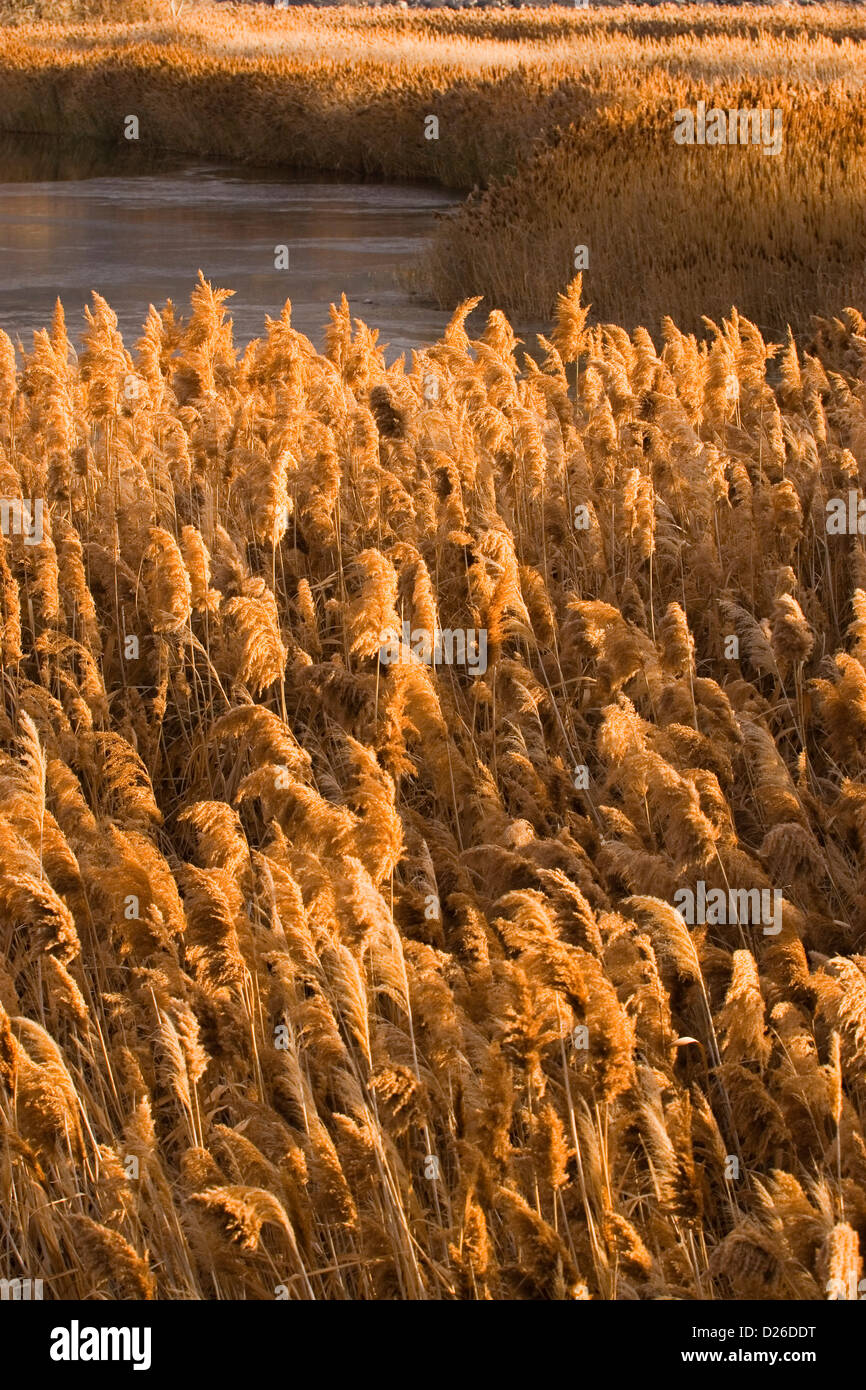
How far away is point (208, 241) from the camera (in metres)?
14.3

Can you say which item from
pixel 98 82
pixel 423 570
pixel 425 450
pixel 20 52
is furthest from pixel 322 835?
pixel 20 52

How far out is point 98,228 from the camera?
1490cm

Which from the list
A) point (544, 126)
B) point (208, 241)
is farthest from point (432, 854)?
point (544, 126)

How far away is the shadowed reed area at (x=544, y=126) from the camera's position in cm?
1024

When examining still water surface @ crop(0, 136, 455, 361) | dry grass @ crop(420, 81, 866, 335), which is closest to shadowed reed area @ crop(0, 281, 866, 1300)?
dry grass @ crop(420, 81, 866, 335)

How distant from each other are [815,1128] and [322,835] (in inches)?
36.2

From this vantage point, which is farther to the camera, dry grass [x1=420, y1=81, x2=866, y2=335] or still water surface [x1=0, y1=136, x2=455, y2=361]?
still water surface [x1=0, y1=136, x2=455, y2=361]

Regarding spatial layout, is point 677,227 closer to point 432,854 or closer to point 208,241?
point 208,241

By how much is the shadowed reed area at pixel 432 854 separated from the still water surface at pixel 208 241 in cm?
438

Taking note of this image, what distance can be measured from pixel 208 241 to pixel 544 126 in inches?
195

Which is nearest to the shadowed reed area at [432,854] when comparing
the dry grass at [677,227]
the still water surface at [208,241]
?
the dry grass at [677,227]

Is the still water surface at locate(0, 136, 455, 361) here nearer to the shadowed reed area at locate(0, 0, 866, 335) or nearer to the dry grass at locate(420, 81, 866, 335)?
the dry grass at locate(420, 81, 866, 335)

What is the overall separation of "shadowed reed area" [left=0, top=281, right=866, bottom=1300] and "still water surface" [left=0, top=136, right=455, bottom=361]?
14.4 feet

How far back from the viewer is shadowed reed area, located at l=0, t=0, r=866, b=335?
33.6ft
